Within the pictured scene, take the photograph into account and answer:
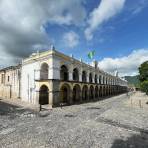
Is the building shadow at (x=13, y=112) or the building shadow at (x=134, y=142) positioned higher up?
the building shadow at (x=13, y=112)

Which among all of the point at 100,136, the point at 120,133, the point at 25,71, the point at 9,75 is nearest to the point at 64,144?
the point at 100,136

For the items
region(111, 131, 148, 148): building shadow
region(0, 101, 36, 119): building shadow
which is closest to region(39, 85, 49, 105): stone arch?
region(0, 101, 36, 119): building shadow

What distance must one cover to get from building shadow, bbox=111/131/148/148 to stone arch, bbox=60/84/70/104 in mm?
15817

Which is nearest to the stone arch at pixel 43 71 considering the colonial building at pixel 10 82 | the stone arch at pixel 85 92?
the colonial building at pixel 10 82

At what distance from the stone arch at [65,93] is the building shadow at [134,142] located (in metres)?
15.8

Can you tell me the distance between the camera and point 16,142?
771 cm

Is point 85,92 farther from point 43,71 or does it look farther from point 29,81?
point 29,81

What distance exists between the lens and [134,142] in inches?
311

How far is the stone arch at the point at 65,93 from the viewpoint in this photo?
78.4 ft

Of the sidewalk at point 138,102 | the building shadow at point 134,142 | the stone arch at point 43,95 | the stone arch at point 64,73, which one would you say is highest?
the stone arch at point 64,73

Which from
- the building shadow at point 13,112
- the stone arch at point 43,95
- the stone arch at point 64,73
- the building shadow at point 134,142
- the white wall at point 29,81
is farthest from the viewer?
the stone arch at point 64,73

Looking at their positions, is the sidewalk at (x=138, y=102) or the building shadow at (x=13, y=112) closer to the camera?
the building shadow at (x=13, y=112)

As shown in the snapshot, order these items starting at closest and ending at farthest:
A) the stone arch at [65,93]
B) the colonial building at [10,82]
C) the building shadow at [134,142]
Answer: the building shadow at [134,142]
the stone arch at [65,93]
the colonial building at [10,82]

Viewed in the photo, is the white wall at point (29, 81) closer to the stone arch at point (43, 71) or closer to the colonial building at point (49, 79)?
the colonial building at point (49, 79)
